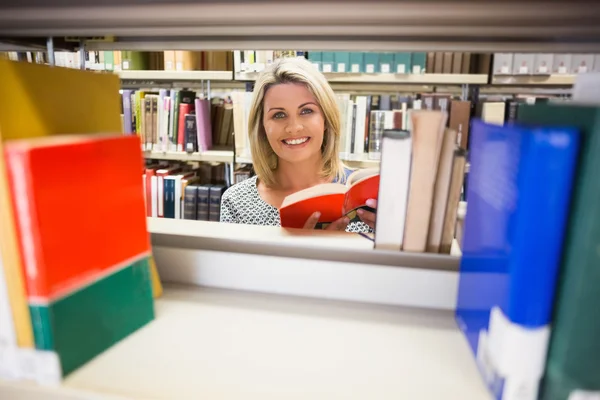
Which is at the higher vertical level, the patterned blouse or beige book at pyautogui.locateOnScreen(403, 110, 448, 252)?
beige book at pyautogui.locateOnScreen(403, 110, 448, 252)

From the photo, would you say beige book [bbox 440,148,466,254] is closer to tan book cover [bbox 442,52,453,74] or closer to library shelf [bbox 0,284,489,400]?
library shelf [bbox 0,284,489,400]

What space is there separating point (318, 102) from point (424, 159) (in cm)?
126

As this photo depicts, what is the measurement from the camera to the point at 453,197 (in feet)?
2.12

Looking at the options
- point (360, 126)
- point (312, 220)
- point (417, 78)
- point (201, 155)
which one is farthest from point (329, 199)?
point (201, 155)

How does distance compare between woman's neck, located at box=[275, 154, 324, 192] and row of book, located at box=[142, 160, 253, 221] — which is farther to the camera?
row of book, located at box=[142, 160, 253, 221]

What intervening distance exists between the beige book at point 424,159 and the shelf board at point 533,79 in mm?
2338

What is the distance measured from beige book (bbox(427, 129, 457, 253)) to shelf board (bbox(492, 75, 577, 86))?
232cm

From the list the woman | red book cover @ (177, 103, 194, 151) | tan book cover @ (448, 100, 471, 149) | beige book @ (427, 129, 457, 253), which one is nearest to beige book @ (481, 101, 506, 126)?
tan book cover @ (448, 100, 471, 149)

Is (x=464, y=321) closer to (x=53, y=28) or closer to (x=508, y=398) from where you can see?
(x=508, y=398)

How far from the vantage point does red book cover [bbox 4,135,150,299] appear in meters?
0.44

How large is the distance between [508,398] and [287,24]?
1.90 feet

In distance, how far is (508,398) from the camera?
45cm

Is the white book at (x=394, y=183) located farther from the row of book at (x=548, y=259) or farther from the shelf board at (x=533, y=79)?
the shelf board at (x=533, y=79)

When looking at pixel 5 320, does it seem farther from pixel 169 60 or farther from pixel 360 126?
pixel 169 60
